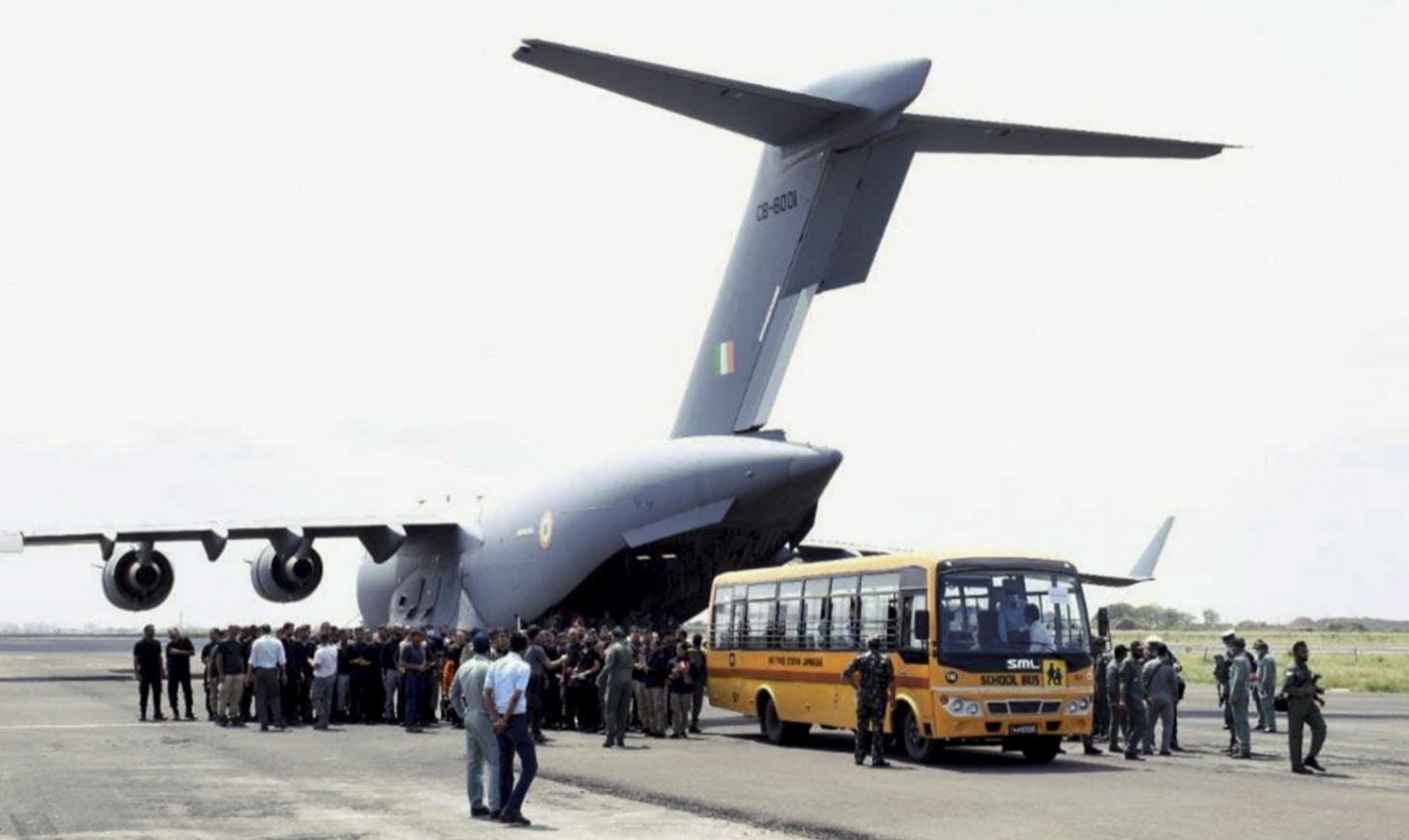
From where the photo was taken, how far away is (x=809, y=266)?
103 ft

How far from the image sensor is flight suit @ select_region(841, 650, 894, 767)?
67.6ft

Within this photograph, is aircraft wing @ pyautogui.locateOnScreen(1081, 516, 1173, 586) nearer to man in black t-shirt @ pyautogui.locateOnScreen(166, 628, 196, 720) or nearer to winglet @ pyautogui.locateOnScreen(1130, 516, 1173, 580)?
winglet @ pyautogui.locateOnScreen(1130, 516, 1173, 580)

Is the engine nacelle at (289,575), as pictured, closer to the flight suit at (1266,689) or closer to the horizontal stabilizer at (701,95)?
the horizontal stabilizer at (701,95)

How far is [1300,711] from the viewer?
19953mm

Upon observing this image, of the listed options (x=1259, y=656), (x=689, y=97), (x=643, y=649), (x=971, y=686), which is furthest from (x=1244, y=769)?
(x=689, y=97)

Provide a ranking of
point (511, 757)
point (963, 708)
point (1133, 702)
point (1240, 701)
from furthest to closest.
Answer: point (1133, 702)
point (1240, 701)
point (963, 708)
point (511, 757)

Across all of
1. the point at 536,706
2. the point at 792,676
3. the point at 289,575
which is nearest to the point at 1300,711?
the point at 792,676

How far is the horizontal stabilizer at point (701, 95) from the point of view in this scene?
25.2 m

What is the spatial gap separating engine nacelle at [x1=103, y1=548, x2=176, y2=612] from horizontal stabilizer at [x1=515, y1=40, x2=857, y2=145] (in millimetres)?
19825

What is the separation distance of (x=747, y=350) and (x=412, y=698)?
935cm

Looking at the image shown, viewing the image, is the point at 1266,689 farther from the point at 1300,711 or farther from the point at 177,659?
the point at 177,659

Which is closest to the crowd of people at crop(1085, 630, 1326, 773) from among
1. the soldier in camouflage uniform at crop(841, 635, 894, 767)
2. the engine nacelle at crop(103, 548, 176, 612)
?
the soldier in camouflage uniform at crop(841, 635, 894, 767)

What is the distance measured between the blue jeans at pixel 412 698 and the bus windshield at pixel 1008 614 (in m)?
10.6

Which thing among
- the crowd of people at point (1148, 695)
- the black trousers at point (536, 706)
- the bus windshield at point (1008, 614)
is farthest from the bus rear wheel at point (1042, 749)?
the black trousers at point (536, 706)
